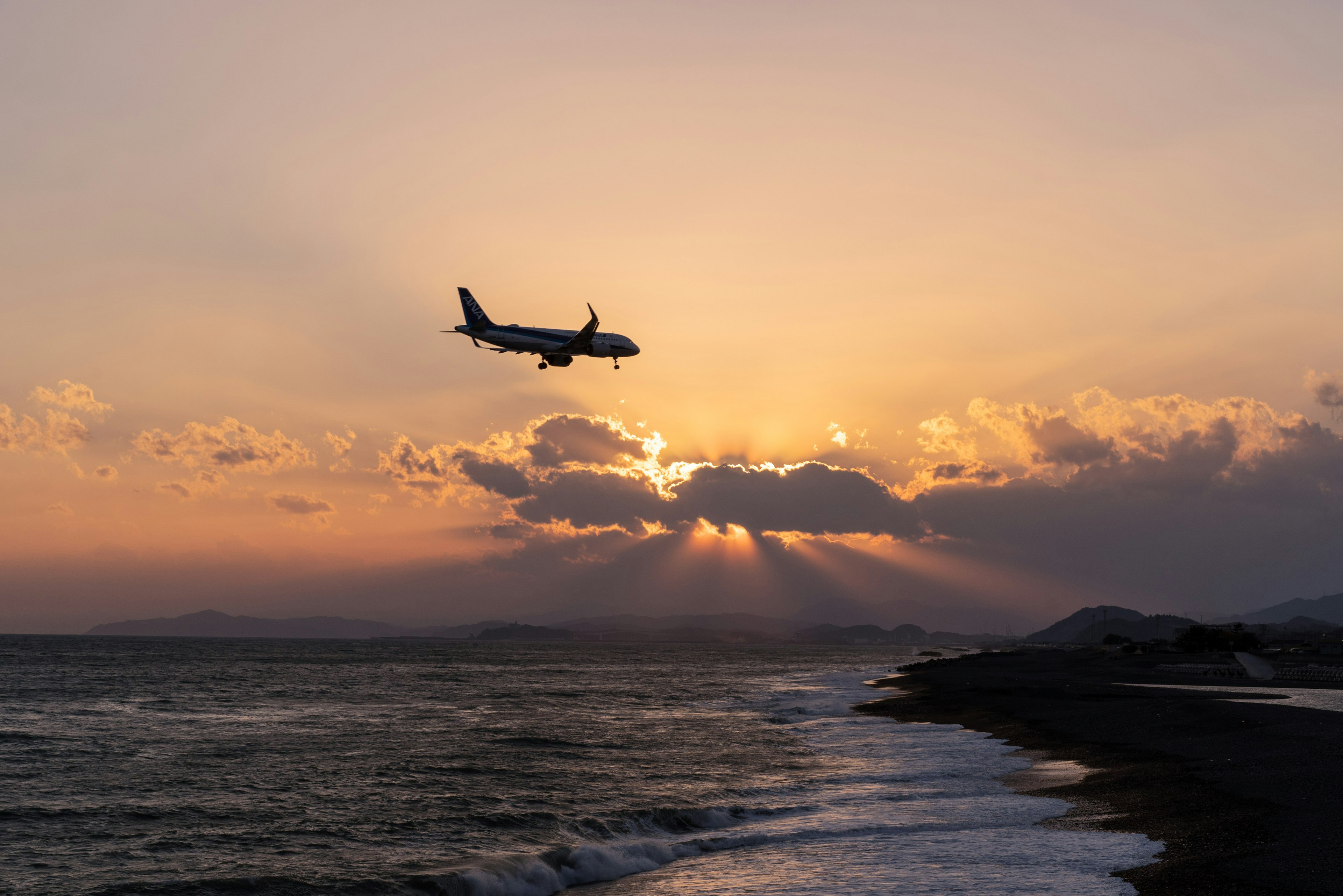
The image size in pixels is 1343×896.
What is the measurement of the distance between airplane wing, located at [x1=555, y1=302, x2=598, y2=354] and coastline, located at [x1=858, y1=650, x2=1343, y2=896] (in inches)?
1180

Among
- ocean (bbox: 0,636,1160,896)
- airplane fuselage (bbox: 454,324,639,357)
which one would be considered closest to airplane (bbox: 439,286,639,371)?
airplane fuselage (bbox: 454,324,639,357)

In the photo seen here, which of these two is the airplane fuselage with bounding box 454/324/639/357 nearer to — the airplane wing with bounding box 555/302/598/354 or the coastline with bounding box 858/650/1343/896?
the airplane wing with bounding box 555/302/598/354

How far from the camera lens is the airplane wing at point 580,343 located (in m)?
57.2

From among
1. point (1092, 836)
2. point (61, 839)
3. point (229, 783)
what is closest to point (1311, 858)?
point (1092, 836)

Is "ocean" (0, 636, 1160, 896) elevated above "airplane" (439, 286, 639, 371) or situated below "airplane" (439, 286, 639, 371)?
below

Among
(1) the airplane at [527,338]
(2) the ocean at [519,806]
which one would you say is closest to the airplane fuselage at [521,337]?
(1) the airplane at [527,338]

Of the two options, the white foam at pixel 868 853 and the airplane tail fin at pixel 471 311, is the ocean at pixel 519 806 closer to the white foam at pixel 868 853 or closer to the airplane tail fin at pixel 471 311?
the white foam at pixel 868 853

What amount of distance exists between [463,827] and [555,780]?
24.9ft

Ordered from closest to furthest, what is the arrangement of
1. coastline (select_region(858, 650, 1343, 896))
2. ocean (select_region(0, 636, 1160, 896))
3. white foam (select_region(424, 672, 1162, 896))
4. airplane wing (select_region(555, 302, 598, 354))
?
coastline (select_region(858, 650, 1343, 896)) < white foam (select_region(424, 672, 1162, 896)) < ocean (select_region(0, 636, 1160, 896)) < airplane wing (select_region(555, 302, 598, 354))

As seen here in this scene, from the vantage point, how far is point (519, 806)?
27422mm

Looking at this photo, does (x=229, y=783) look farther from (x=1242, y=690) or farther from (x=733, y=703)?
(x=1242, y=690)

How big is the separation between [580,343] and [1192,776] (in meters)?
42.8

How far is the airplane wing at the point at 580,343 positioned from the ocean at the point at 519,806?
2310 cm

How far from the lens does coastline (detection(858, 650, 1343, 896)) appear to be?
608 inches
